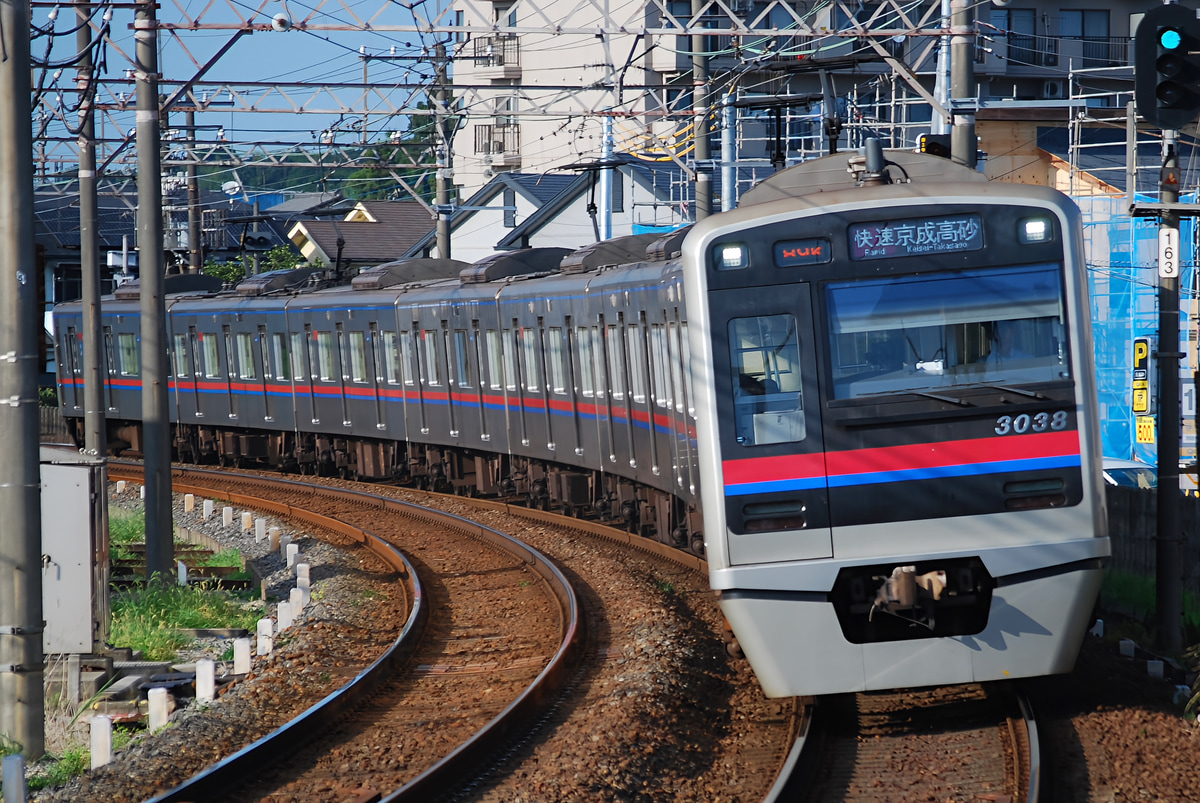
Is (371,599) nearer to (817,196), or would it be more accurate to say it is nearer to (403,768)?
(403,768)

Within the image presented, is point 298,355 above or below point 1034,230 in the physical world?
below

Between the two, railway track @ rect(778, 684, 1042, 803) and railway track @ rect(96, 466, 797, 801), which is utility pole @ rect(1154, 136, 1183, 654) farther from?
railway track @ rect(96, 466, 797, 801)

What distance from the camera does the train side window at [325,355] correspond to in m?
22.0

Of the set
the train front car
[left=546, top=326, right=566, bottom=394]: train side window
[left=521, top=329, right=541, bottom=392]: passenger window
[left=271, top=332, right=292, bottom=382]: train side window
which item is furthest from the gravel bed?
[left=271, top=332, right=292, bottom=382]: train side window

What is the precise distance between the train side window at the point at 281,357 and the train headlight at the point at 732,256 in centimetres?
1702

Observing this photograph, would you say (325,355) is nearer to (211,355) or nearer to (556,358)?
(211,355)

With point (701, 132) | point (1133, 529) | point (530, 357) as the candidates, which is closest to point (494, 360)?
point (530, 357)

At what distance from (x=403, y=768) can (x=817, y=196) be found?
3288 millimetres

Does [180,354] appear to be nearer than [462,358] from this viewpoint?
No

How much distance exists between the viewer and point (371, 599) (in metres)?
11.9

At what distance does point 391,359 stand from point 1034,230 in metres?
14.6

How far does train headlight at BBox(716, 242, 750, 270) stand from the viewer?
6961mm

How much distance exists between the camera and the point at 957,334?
22.2 feet

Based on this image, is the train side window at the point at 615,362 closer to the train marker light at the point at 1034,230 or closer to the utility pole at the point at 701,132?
the utility pole at the point at 701,132
